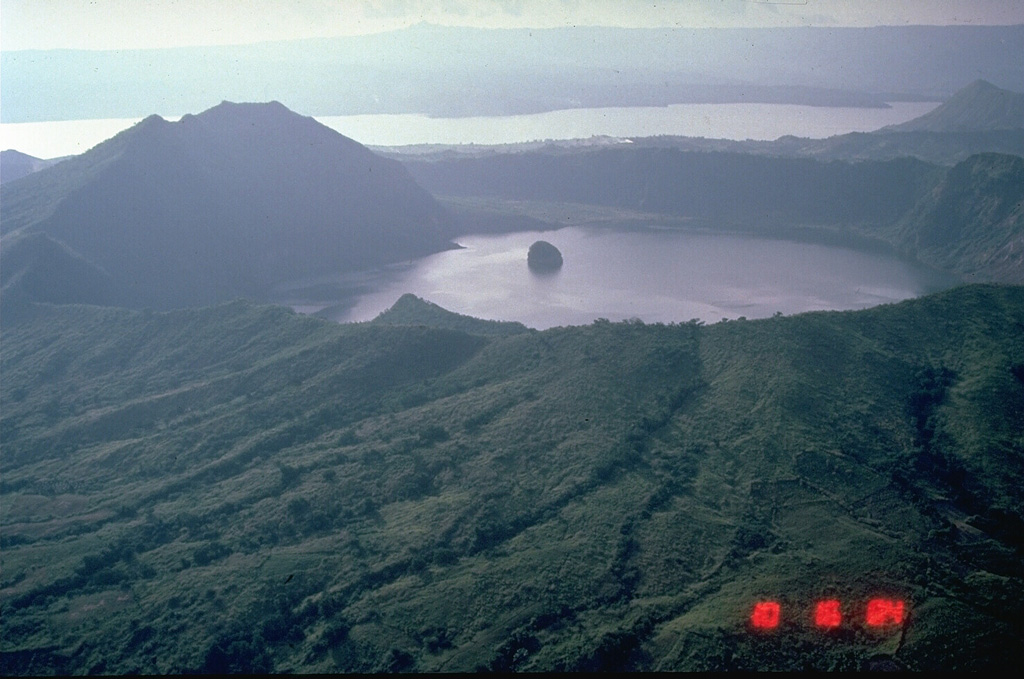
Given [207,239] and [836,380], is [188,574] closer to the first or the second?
[836,380]

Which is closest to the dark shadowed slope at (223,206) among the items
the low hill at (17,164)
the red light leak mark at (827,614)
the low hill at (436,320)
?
the low hill at (436,320)

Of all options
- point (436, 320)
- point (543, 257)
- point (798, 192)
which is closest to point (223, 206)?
point (543, 257)

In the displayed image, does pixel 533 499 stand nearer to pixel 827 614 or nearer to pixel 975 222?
pixel 827 614

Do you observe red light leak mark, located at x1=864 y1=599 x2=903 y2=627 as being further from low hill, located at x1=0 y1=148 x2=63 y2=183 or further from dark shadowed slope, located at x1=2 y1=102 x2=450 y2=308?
low hill, located at x1=0 y1=148 x2=63 y2=183

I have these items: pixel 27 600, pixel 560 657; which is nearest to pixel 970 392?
pixel 560 657

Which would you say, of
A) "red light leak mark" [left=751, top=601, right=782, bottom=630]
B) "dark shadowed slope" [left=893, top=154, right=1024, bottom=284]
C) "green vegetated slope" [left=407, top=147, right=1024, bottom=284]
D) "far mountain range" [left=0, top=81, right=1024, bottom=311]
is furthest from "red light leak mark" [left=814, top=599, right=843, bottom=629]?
"dark shadowed slope" [left=893, top=154, right=1024, bottom=284]

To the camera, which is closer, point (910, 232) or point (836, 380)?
point (836, 380)
